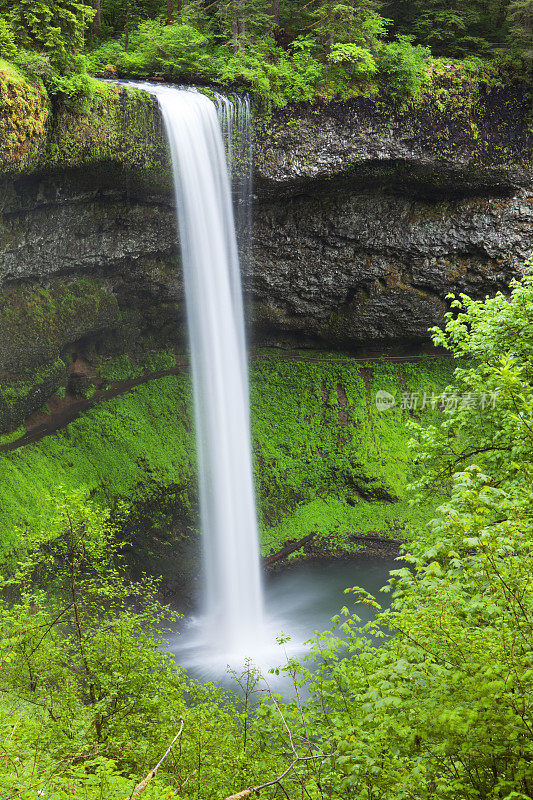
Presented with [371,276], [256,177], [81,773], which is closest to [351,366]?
[371,276]

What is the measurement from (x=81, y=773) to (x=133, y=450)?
15.4 metres

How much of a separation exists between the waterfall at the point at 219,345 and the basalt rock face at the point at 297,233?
2.44 feet

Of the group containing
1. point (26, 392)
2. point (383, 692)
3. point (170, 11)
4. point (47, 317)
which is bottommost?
point (383, 692)

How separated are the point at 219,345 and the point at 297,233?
16.8 feet

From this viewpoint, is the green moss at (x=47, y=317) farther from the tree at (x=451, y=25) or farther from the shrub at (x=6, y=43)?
the tree at (x=451, y=25)

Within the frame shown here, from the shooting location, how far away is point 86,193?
15.6 meters

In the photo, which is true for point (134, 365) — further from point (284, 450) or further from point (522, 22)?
point (522, 22)

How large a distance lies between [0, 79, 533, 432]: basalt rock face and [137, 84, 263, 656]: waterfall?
744 millimetres

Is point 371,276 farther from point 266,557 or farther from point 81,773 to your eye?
point 81,773

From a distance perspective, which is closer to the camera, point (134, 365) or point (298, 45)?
point (298, 45)

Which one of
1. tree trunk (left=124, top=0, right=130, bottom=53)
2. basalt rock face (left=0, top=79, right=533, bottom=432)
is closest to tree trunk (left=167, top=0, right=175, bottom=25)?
tree trunk (left=124, top=0, right=130, bottom=53)

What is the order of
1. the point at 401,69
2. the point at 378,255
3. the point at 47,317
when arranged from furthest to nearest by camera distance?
1. the point at 378,255
2. the point at 401,69
3. the point at 47,317

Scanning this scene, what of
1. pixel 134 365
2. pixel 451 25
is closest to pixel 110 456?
pixel 134 365

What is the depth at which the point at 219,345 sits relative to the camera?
59.2ft
